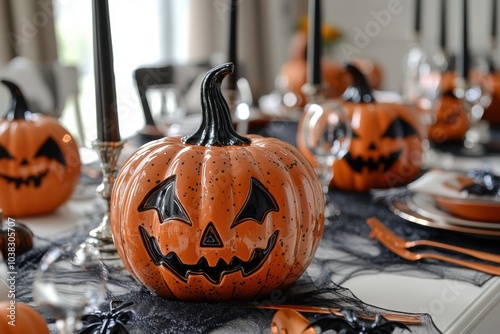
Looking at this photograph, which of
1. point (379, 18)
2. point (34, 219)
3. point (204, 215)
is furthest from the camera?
point (379, 18)

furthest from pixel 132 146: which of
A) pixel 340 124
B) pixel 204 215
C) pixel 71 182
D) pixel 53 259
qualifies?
pixel 53 259

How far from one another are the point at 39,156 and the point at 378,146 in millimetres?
618

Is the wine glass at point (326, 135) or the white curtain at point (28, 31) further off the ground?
the white curtain at point (28, 31)

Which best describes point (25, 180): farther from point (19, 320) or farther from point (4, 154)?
point (19, 320)

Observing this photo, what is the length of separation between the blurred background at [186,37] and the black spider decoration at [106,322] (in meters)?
1.54

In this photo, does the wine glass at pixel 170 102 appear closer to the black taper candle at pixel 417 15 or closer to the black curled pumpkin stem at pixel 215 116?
the black taper candle at pixel 417 15

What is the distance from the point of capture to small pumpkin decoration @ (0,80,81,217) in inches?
46.5

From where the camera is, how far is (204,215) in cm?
78

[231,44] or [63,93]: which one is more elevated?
[231,44]

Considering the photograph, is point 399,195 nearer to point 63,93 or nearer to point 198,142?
point 198,142

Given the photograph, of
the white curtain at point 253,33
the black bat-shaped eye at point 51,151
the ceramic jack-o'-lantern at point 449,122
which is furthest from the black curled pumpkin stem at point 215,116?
the white curtain at point 253,33

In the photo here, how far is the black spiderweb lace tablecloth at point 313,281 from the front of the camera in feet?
2.48

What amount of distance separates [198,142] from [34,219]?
49 cm

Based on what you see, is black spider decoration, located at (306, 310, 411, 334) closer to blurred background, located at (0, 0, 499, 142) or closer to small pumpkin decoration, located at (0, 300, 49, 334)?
small pumpkin decoration, located at (0, 300, 49, 334)
